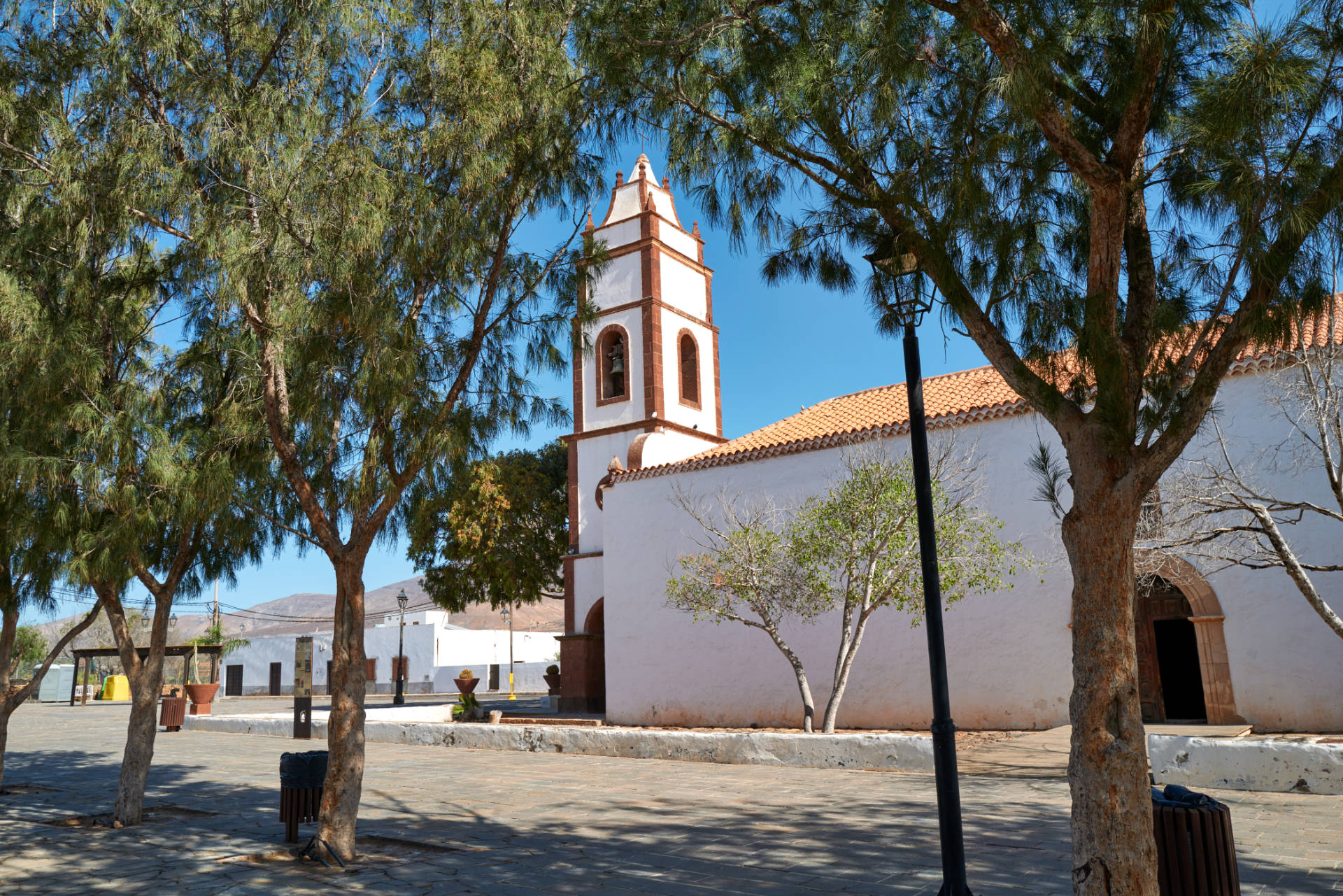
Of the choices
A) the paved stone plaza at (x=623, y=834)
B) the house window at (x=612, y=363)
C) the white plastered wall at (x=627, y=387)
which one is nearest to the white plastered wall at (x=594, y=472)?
the white plastered wall at (x=627, y=387)

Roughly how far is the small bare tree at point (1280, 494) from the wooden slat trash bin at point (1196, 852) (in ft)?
16.1

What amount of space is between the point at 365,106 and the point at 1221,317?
6.16 meters

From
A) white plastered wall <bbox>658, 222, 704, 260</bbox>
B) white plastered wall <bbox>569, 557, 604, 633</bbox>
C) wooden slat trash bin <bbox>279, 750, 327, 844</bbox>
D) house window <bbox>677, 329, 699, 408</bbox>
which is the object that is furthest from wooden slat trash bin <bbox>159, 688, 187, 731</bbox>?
white plastered wall <bbox>658, 222, 704, 260</bbox>

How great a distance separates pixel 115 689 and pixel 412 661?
13007 millimetres

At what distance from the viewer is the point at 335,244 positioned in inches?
263

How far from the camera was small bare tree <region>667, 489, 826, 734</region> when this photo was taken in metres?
14.0

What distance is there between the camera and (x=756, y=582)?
13.9 m

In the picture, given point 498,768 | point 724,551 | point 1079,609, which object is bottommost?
point 498,768

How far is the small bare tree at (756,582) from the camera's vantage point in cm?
1400

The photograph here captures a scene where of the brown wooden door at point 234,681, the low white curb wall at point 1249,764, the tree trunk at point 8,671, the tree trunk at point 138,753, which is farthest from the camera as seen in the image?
the brown wooden door at point 234,681

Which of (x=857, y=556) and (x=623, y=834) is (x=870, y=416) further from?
(x=623, y=834)

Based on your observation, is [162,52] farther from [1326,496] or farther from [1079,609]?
[1326,496]

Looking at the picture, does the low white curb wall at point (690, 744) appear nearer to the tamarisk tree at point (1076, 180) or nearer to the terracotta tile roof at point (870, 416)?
the terracotta tile roof at point (870, 416)

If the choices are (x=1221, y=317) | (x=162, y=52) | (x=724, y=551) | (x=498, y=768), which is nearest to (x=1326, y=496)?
(x=724, y=551)
